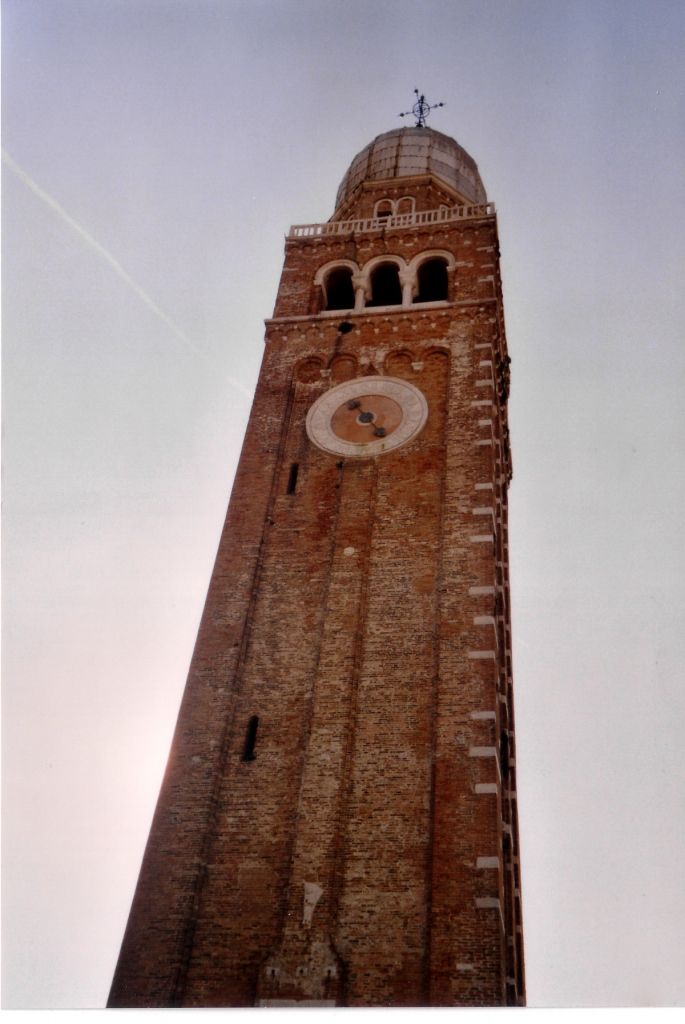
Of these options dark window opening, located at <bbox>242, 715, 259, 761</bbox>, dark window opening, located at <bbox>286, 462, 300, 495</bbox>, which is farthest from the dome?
dark window opening, located at <bbox>242, 715, 259, 761</bbox>

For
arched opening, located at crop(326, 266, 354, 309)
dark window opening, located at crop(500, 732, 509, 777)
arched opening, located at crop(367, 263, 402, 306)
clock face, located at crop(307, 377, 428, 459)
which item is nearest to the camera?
dark window opening, located at crop(500, 732, 509, 777)

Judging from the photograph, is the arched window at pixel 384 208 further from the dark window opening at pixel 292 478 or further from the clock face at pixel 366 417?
the dark window opening at pixel 292 478

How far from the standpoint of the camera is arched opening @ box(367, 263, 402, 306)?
30156 millimetres

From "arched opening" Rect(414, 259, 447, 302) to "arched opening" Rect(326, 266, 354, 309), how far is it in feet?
6.54

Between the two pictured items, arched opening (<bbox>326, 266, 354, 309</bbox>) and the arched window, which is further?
the arched window

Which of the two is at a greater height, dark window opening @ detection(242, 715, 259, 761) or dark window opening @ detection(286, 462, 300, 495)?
dark window opening @ detection(286, 462, 300, 495)

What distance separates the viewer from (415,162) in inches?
1405

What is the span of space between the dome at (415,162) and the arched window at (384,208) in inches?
55.0

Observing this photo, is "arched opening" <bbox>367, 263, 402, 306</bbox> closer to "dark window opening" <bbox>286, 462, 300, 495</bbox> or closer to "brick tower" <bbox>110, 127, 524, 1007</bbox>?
"brick tower" <bbox>110, 127, 524, 1007</bbox>

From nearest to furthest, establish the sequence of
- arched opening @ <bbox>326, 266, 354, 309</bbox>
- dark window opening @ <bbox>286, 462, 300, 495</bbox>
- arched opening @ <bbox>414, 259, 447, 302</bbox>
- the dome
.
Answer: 1. dark window opening @ <bbox>286, 462, 300, 495</bbox>
2. arched opening @ <bbox>414, 259, 447, 302</bbox>
3. arched opening @ <bbox>326, 266, 354, 309</bbox>
4. the dome

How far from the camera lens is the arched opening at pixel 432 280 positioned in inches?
1182

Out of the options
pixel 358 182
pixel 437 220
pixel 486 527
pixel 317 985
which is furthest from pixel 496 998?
pixel 358 182

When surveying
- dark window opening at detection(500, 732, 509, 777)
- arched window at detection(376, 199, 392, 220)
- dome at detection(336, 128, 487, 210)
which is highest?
dome at detection(336, 128, 487, 210)

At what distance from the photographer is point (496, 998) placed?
51.6 feet
